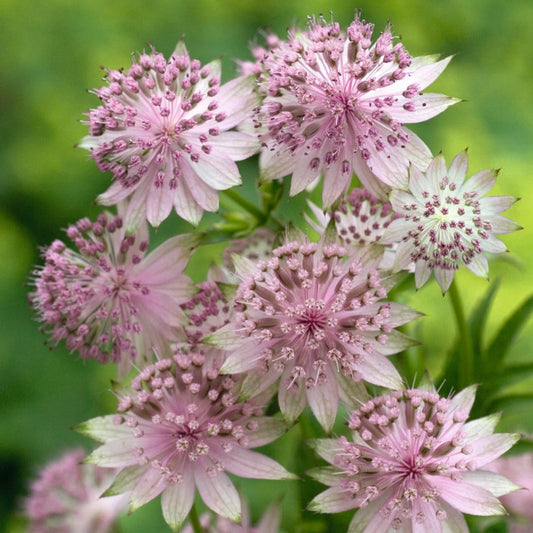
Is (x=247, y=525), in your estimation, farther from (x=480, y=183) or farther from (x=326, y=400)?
(x=480, y=183)

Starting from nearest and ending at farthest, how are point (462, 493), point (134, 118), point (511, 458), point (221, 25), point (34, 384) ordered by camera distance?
point (462, 493)
point (134, 118)
point (511, 458)
point (34, 384)
point (221, 25)

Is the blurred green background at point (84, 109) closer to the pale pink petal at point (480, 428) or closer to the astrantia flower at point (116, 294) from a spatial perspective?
the astrantia flower at point (116, 294)

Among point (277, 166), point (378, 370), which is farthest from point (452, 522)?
point (277, 166)

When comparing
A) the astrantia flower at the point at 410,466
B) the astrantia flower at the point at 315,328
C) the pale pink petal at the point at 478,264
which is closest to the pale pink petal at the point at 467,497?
the astrantia flower at the point at 410,466

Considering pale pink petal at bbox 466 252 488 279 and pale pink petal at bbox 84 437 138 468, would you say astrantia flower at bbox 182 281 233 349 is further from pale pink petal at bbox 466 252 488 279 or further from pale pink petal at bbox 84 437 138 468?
pale pink petal at bbox 466 252 488 279

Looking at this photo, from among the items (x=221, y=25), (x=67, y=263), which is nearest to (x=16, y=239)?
(x=221, y=25)

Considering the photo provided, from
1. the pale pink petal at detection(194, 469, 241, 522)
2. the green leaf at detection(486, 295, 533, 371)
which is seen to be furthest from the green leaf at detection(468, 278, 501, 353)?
the pale pink petal at detection(194, 469, 241, 522)

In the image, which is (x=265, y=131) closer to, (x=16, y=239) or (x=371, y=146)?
(x=371, y=146)
